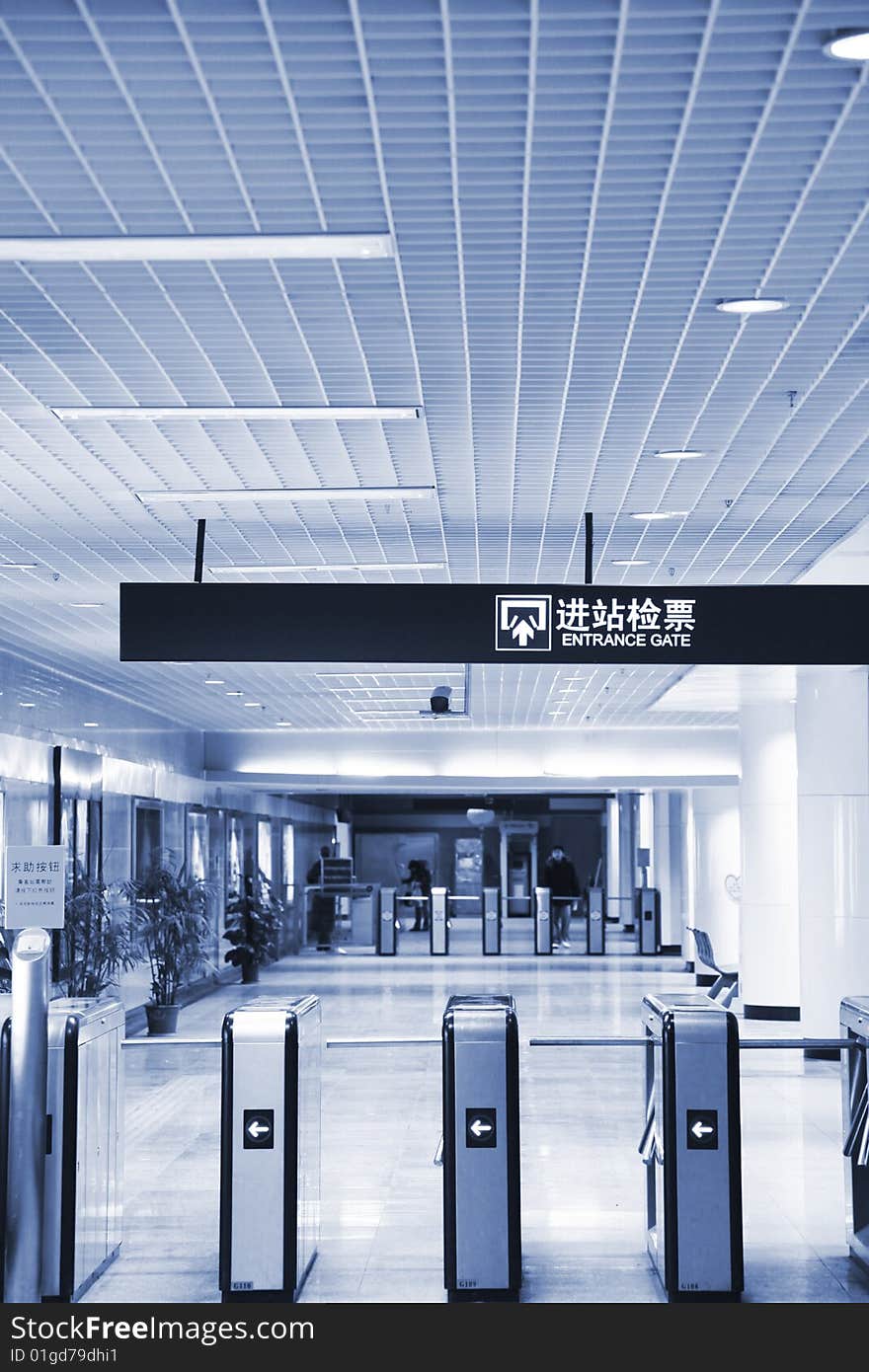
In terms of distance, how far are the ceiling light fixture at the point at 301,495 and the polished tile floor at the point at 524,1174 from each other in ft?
10.9

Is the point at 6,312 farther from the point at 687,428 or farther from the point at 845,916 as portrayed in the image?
the point at 845,916

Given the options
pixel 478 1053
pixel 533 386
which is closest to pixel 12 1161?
pixel 478 1053

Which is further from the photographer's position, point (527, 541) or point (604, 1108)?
point (604, 1108)

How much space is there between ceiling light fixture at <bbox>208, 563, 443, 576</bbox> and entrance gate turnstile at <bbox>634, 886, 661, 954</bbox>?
19.9 metres

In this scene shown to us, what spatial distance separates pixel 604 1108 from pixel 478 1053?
15.8ft

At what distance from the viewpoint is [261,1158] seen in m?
5.86

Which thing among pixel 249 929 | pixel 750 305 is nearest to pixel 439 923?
pixel 249 929

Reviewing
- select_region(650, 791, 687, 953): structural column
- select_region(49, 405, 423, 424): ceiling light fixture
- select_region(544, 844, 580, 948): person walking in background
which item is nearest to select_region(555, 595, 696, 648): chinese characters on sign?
select_region(49, 405, 423, 424): ceiling light fixture

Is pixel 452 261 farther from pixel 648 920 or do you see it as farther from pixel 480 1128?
pixel 648 920

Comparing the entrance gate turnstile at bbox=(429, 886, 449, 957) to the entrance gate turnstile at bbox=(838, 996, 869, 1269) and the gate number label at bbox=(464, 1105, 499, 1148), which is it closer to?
the entrance gate turnstile at bbox=(838, 996, 869, 1269)

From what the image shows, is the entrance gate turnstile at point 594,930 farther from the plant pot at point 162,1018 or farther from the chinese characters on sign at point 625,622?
the chinese characters on sign at point 625,622

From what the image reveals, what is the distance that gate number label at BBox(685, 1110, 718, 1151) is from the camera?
5945 mm

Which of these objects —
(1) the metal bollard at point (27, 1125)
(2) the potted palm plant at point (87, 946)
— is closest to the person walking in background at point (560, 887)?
(2) the potted palm plant at point (87, 946)

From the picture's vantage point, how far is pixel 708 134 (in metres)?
3.71
